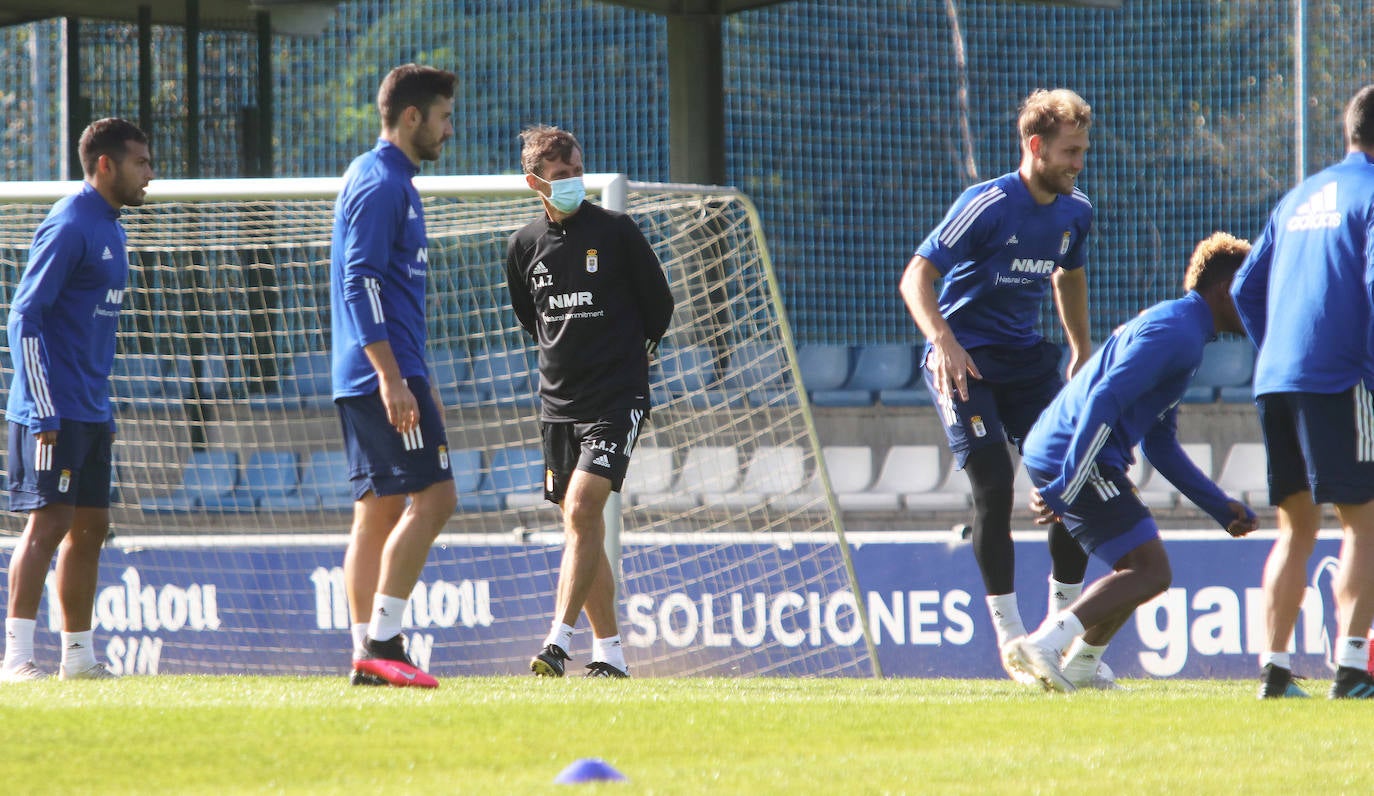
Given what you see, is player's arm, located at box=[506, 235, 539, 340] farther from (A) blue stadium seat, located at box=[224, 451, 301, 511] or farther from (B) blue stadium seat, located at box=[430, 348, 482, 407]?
(A) blue stadium seat, located at box=[224, 451, 301, 511]

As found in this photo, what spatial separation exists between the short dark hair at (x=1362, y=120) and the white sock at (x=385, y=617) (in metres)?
3.15

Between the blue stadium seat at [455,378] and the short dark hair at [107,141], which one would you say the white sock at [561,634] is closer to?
the short dark hair at [107,141]

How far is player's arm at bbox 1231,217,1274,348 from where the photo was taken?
4.91 m

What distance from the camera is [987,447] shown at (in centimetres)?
529

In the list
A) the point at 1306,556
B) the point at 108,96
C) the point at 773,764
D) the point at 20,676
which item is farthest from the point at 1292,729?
the point at 108,96

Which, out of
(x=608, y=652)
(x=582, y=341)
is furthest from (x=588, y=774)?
(x=608, y=652)

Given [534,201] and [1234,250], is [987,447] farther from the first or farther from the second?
Answer: [534,201]

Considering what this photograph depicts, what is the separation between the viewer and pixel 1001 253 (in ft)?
17.9

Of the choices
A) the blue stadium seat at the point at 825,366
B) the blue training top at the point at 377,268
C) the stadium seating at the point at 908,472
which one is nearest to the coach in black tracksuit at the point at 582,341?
the blue training top at the point at 377,268

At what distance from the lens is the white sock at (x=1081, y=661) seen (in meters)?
4.99

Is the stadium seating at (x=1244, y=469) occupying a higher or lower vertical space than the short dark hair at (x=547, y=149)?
lower

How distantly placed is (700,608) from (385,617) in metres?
2.59

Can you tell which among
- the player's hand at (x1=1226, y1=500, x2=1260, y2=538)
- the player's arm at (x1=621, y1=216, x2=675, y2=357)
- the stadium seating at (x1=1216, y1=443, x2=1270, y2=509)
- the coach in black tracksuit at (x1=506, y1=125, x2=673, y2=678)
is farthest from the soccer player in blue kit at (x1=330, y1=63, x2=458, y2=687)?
the stadium seating at (x1=1216, y1=443, x2=1270, y2=509)

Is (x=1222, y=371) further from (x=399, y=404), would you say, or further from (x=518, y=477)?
(x=399, y=404)
